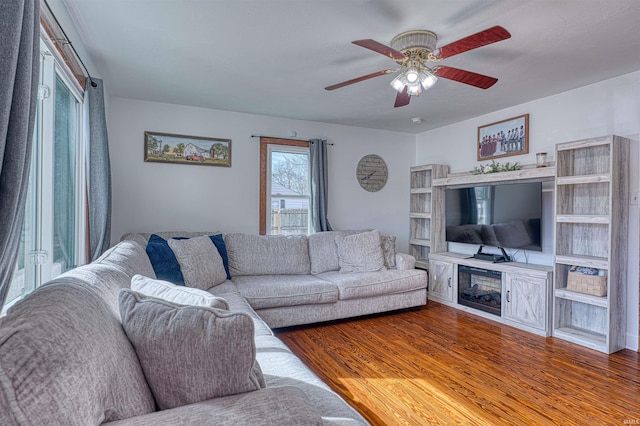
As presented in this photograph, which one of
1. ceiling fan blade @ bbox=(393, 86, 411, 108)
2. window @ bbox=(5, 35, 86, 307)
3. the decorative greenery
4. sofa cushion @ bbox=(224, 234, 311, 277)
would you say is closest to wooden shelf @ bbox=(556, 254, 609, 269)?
the decorative greenery

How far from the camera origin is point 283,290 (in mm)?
3273

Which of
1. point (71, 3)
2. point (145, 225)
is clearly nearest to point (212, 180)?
point (145, 225)

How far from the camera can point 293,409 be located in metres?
0.85

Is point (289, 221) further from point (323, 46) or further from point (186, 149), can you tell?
point (323, 46)

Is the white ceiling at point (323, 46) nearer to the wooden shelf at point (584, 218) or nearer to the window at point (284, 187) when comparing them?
the window at point (284, 187)

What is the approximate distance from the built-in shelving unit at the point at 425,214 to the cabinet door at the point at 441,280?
0.22 meters

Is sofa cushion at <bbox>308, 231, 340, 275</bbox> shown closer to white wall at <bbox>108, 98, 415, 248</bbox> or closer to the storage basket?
white wall at <bbox>108, 98, 415, 248</bbox>

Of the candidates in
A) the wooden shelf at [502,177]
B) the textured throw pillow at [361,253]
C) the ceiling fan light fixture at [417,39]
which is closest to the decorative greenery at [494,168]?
the wooden shelf at [502,177]

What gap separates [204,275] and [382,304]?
1.99m

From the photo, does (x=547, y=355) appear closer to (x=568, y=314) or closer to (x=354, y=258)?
(x=568, y=314)

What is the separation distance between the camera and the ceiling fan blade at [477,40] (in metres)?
1.76

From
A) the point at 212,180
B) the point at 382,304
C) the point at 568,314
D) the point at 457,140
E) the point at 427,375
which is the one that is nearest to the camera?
the point at 427,375

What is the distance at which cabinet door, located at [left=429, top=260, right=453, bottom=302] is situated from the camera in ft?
14.0

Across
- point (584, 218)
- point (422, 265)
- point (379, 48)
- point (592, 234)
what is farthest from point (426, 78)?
point (422, 265)
